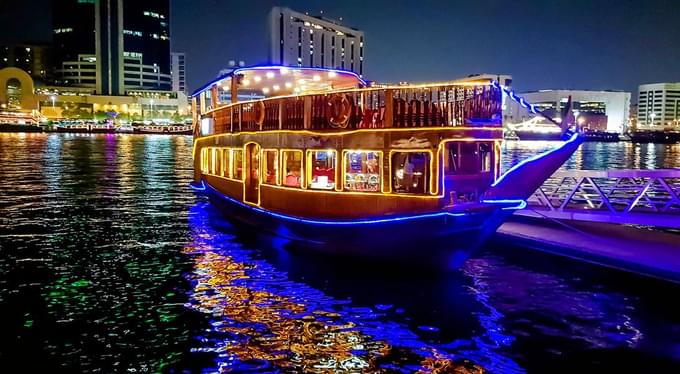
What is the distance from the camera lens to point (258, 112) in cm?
2038

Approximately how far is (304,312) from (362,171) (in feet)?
15.2

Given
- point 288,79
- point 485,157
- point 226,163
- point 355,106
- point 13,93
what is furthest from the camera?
point 13,93

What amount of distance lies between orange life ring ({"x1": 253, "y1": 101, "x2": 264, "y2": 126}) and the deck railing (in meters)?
0.71

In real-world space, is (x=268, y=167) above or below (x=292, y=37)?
below

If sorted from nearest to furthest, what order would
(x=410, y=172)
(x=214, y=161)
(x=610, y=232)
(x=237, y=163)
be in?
(x=410, y=172) < (x=610, y=232) < (x=237, y=163) < (x=214, y=161)

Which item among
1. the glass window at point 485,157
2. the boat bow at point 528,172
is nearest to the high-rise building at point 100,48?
the glass window at point 485,157

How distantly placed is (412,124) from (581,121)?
3.97 metres

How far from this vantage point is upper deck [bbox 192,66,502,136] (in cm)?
1474

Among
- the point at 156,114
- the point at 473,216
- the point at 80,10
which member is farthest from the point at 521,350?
the point at 80,10

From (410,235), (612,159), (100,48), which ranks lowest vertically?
(410,235)

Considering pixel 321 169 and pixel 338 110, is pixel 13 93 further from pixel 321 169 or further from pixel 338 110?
pixel 338 110

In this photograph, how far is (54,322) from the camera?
12594 millimetres

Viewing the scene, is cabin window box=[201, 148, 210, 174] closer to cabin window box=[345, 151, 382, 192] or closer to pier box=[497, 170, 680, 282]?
cabin window box=[345, 151, 382, 192]

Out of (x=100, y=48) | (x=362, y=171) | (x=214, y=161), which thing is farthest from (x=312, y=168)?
(x=100, y=48)
